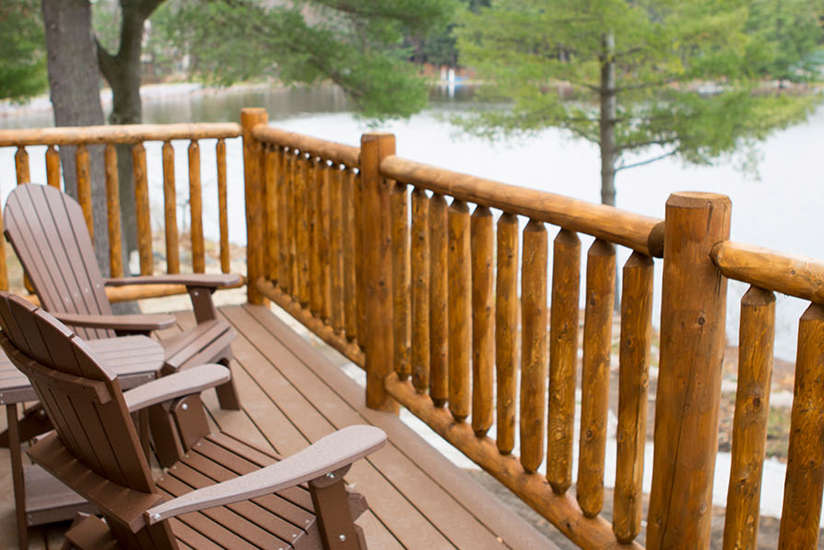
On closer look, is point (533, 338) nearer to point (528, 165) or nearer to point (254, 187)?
point (254, 187)

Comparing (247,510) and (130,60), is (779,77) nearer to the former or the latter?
(130,60)

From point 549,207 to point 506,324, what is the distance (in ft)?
1.53

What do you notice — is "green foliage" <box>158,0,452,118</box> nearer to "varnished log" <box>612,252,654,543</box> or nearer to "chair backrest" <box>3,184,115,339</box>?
"chair backrest" <box>3,184,115,339</box>

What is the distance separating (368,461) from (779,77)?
48.5ft

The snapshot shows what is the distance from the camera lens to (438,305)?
10.3ft

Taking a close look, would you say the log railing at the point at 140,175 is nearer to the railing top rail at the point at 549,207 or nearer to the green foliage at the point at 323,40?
the railing top rail at the point at 549,207

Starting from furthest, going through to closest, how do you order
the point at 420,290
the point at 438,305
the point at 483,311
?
the point at 420,290
the point at 438,305
the point at 483,311

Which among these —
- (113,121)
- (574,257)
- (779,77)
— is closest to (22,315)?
(574,257)

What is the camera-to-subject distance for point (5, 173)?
2020 cm

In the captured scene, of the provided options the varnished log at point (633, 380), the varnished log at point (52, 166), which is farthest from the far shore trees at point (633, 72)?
the varnished log at point (633, 380)

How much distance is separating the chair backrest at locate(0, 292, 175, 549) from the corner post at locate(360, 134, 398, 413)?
5.36 ft

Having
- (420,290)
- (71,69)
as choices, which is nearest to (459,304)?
(420,290)

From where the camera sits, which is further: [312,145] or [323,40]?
[323,40]

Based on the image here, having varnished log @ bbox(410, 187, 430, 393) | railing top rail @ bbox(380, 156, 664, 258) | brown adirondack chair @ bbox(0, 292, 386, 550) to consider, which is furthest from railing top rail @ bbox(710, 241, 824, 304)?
varnished log @ bbox(410, 187, 430, 393)
